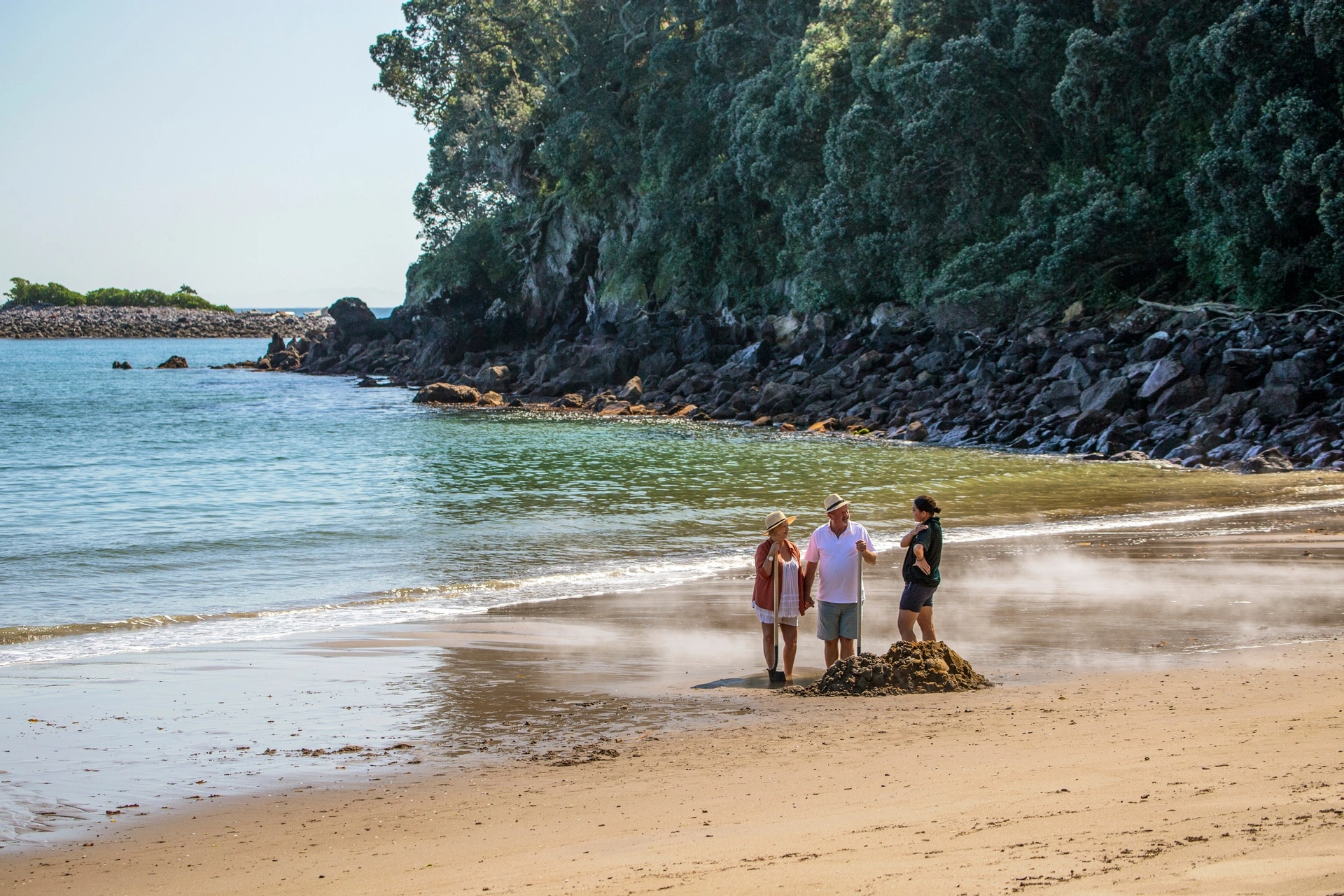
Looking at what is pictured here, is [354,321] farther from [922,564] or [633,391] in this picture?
[922,564]

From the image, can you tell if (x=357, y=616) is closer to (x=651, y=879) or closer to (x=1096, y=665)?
(x=1096, y=665)

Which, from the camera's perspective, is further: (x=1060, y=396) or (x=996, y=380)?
(x=996, y=380)

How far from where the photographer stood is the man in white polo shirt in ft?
29.4

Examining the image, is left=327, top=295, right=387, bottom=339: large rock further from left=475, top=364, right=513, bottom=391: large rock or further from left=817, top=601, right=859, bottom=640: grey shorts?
left=817, top=601, right=859, bottom=640: grey shorts

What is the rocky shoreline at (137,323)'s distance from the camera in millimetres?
137125

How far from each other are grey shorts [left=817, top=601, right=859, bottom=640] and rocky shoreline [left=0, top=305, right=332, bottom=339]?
13181cm

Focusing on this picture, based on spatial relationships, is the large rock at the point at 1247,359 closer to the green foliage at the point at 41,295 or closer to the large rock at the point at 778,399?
the large rock at the point at 778,399

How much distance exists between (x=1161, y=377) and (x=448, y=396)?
2711 cm

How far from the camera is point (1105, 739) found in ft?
21.8

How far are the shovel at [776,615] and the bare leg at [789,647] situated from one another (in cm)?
5

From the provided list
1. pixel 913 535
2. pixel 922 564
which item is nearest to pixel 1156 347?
pixel 913 535

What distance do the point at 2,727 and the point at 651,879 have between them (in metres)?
5.41

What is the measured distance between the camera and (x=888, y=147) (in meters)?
36.5

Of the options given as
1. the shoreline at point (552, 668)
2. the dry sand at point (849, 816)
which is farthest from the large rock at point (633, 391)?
the dry sand at point (849, 816)
